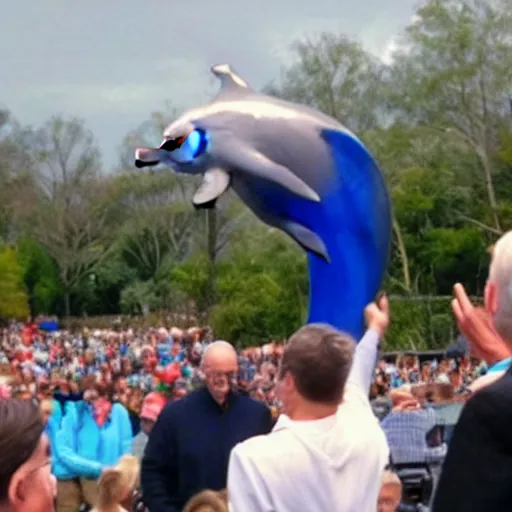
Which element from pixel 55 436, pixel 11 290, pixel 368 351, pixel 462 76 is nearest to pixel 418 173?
pixel 462 76

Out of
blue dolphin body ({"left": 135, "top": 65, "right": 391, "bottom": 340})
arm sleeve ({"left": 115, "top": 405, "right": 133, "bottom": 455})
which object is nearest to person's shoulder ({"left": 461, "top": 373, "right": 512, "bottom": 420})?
blue dolphin body ({"left": 135, "top": 65, "right": 391, "bottom": 340})

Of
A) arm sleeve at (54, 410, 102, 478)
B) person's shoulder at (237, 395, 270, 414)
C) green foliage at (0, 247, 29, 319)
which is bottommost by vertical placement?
green foliage at (0, 247, 29, 319)

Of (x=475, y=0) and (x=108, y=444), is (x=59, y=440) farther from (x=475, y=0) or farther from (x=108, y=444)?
(x=475, y=0)

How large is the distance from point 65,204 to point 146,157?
4861 centimetres

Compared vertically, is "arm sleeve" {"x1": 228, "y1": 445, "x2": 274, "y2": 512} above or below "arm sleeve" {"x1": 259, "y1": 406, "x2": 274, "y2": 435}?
above

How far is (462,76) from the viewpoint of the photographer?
3444 centimetres

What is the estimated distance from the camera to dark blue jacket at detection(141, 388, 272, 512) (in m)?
4.87

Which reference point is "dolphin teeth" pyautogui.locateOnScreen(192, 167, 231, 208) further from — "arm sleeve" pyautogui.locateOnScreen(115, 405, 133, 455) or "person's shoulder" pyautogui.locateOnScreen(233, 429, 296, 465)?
"person's shoulder" pyautogui.locateOnScreen(233, 429, 296, 465)

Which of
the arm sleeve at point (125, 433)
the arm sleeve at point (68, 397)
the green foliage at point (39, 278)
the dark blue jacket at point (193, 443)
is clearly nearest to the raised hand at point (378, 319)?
the dark blue jacket at point (193, 443)

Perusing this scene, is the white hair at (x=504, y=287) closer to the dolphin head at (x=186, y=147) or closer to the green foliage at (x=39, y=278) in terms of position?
the dolphin head at (x=186, y=147)

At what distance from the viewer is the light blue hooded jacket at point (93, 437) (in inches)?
329

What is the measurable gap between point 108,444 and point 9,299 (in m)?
44.0

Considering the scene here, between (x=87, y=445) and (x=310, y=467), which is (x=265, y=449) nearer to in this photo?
(x=310, y=467)

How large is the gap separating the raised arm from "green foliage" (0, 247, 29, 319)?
4810cm
